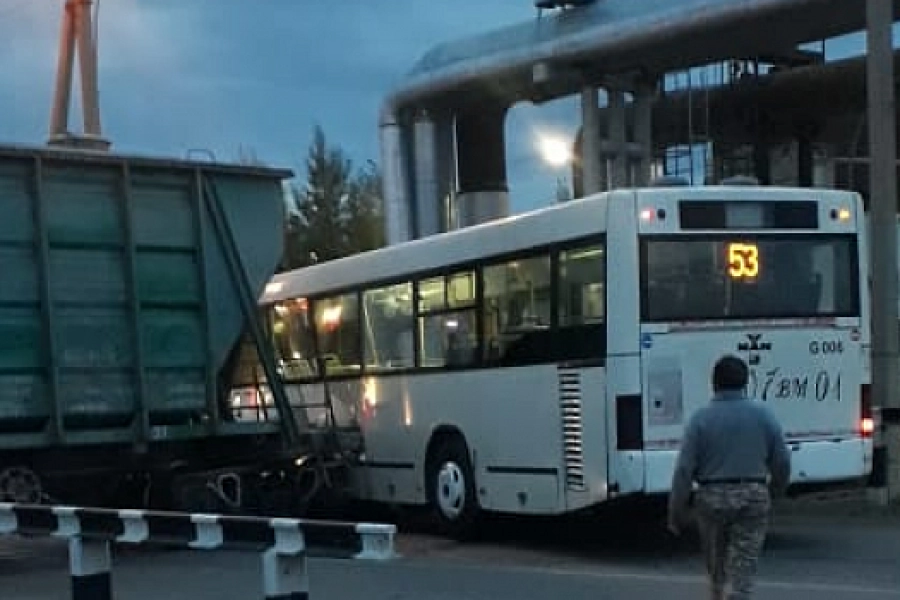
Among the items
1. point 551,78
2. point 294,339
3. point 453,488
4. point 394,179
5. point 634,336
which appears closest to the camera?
point 634,336

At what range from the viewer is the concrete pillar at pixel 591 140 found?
23672mm

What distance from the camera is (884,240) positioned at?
16625 millimetres

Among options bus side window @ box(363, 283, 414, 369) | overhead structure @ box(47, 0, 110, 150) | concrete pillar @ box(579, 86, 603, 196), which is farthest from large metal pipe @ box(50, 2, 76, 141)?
bus side window @ box(363, 283, 414, 369)

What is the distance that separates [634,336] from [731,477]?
14.7 feet

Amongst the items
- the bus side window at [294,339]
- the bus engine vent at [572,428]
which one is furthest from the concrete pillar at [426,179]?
the bus engine vent at [572,428]

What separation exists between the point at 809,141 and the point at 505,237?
14.5 m

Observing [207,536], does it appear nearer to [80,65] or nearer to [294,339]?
[294,339]

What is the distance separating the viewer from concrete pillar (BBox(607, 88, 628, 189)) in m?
24.2

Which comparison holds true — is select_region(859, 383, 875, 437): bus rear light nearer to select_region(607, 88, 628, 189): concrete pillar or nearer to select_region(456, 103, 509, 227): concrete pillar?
select_region(607, 88, 628, 189): concrete pillar

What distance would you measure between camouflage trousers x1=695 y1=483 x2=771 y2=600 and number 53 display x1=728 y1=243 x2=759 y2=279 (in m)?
5.10

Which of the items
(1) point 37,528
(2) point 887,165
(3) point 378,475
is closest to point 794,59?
(2) point 887,165

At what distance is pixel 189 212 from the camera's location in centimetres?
1470

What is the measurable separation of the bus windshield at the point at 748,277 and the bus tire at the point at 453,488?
10.4 ft

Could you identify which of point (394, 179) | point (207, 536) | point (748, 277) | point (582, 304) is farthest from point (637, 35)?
point (207, 536)
